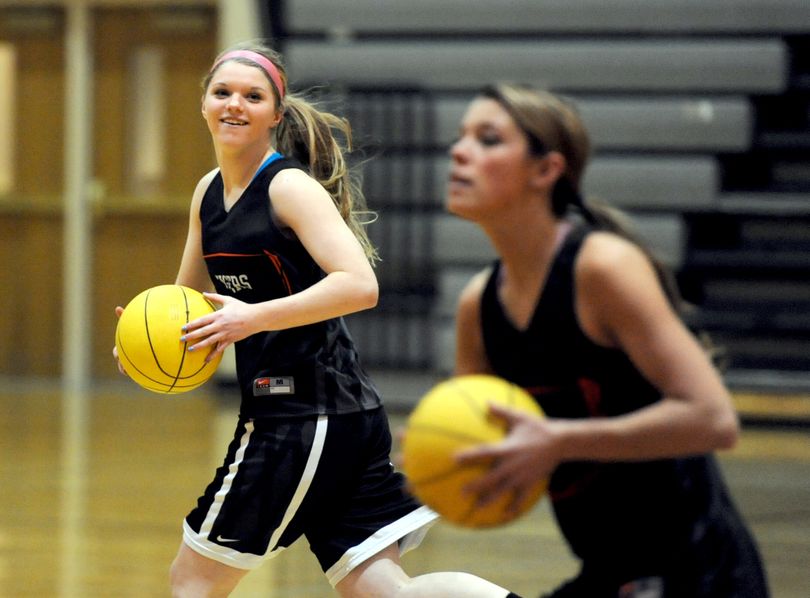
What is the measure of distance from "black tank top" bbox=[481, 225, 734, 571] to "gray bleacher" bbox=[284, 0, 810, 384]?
657cm

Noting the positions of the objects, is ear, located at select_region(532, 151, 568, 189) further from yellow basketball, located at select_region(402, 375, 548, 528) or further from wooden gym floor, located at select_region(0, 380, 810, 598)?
wooden gym floor, located at select_region(0, 380, 810, 598)

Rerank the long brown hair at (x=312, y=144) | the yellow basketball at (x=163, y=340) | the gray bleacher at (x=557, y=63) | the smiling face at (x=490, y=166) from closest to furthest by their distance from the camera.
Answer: the smiling face at (x=490, y=166) < the yellow basketball at (x=163, y=340) < the long brown hair at (x=312, y=144) < the gray bleacher at (x=557, y=63)

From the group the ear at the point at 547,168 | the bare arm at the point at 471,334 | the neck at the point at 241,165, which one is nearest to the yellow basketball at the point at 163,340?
the neck at the point at 241,165

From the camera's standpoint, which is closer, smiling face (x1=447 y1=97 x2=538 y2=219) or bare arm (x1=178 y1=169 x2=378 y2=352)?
smiling face (x1=447 y1=97 x2=538 y2=219)

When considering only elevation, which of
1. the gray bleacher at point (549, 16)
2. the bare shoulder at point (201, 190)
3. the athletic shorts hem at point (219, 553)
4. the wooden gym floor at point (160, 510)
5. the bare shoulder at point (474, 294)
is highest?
the gray bleacher at point (549, 16)

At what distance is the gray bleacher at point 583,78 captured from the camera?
8719 mm

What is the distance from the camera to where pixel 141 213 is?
10602mm

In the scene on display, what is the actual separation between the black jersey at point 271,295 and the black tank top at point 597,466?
2.59ft

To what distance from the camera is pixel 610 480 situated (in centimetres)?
206

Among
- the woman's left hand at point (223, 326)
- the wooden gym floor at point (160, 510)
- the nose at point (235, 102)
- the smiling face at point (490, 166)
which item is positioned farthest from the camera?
the wooden gym floor at point (160, 510)

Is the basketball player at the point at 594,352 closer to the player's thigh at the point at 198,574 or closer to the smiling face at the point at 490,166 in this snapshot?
→ the smiling face at the point at 490,166

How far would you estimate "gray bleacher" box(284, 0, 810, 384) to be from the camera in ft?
28.6

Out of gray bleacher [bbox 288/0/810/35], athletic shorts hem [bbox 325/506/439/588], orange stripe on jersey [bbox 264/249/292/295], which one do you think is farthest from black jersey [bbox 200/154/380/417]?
gray bleacher [bbox 288/0/810/35]

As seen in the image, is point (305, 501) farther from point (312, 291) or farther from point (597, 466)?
point (597, 466)
